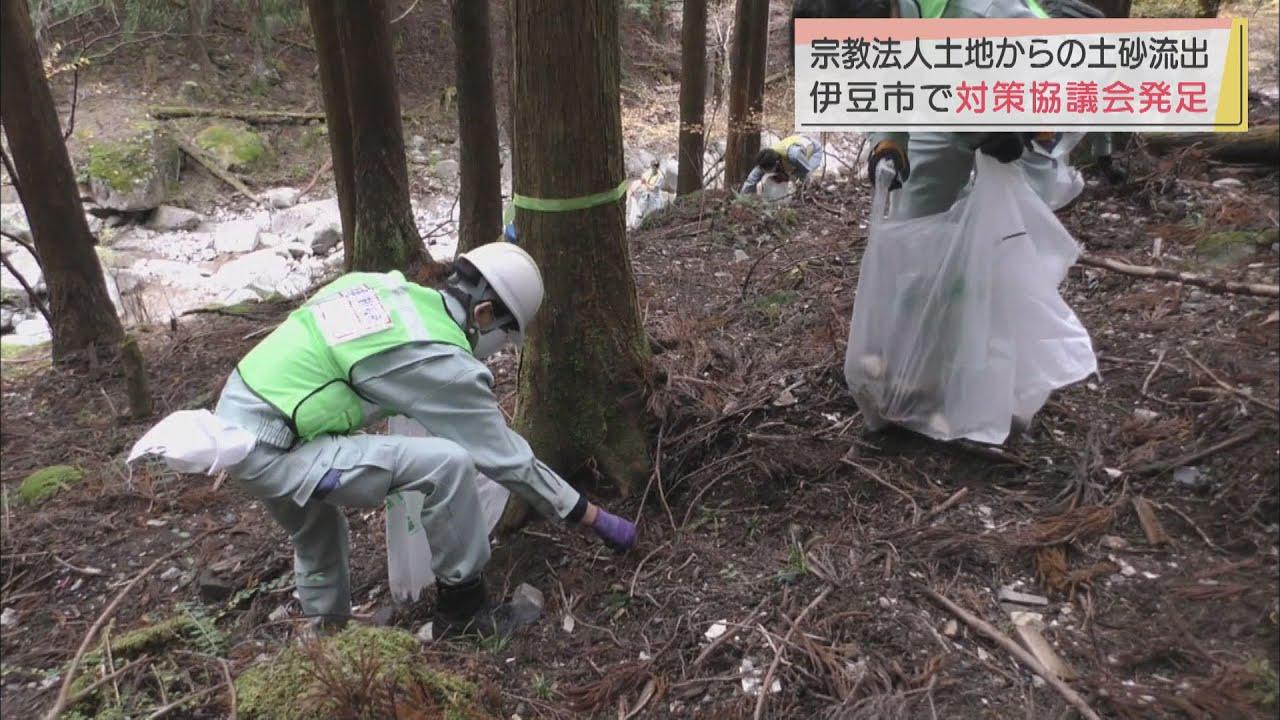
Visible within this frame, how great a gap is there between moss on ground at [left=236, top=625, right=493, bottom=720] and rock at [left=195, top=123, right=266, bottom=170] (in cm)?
1314

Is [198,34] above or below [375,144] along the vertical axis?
above

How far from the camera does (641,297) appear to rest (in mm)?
4750

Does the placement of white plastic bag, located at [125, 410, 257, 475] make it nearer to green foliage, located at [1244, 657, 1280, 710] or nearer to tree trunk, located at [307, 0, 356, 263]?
green foliage, located at [1244, 657, 1280, 710]

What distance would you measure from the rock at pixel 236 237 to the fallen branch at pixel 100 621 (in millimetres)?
8836

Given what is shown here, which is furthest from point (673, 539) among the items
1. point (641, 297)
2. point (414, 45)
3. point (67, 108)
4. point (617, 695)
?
point (414, 45)

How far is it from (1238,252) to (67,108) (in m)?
16.5

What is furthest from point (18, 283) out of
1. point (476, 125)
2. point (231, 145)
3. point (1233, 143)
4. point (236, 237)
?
point (1233, 143)

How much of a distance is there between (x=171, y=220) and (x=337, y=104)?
7.71 metres

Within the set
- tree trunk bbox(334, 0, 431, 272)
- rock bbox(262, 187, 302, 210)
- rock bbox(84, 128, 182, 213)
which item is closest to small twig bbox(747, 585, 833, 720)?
tree trunk bbox(334, 0, 431, 272)

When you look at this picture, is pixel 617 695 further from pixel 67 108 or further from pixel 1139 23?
pixel 67 108

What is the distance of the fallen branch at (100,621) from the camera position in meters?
2.22

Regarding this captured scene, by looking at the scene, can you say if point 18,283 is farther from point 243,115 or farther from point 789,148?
point 789,148

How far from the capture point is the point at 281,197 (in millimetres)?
12961

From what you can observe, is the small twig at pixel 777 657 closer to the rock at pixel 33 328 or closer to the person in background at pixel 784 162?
the person in background at pixel 784 162
